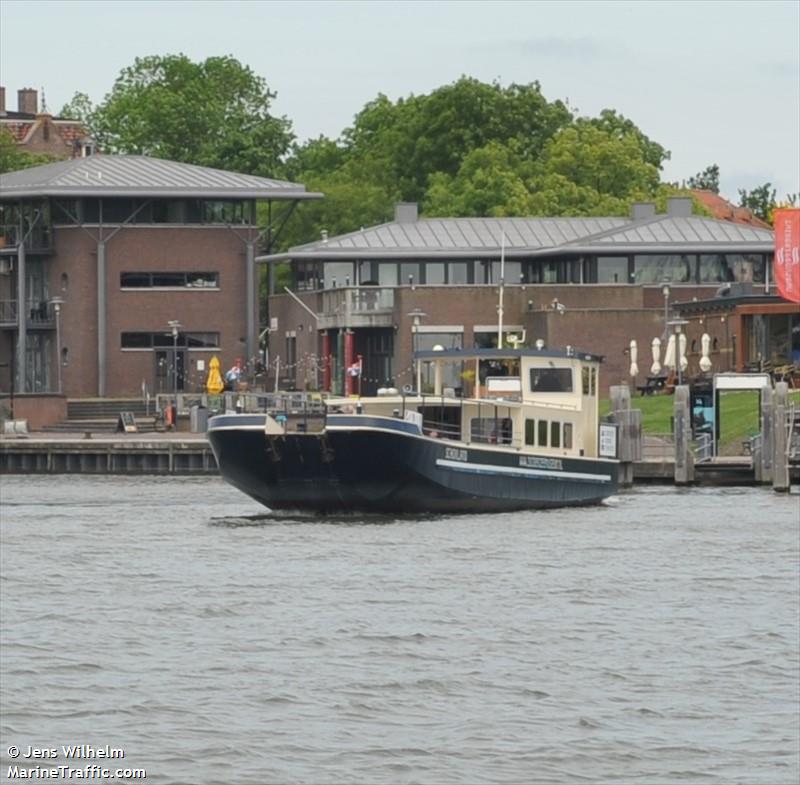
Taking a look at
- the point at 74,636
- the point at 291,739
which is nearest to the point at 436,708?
the point at 291,739

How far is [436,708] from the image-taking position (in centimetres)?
3778

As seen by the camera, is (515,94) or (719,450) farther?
(515,94)

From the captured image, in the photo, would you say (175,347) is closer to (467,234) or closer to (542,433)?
(467,234)

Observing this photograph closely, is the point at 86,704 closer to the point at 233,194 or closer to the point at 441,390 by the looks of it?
the point at 441,390

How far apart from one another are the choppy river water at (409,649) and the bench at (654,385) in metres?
40.0

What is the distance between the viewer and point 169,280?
123 metres

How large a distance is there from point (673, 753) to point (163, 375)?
88.7 meters

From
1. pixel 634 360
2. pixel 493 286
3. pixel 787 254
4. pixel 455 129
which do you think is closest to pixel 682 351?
pixel 634 360

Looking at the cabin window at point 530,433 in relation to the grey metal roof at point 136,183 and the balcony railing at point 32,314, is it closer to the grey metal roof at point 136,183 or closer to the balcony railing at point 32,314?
→ the grey metal roof at point 136,183

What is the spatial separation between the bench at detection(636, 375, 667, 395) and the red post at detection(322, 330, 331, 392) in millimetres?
16999

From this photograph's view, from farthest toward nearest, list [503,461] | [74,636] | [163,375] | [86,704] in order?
[163,375]
[503,461]
[74,636]
[86,704]

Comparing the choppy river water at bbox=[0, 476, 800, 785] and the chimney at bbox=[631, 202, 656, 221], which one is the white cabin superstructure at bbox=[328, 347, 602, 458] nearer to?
the choppy river water at bbox=[0, 476, 800, 785]

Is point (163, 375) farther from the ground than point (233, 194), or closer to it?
closer to it

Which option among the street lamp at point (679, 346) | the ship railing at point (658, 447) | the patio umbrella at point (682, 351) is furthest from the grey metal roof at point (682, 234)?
the ship railing at point (658, 447)
